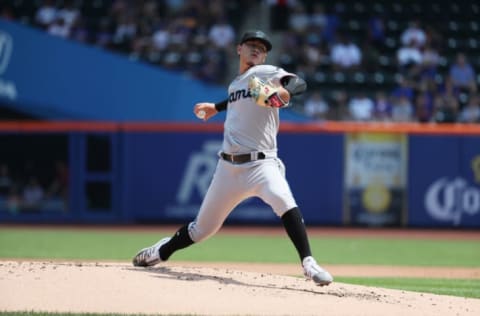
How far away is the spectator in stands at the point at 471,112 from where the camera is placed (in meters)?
17.1

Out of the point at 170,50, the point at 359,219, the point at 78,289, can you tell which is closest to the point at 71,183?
the point at 170,50

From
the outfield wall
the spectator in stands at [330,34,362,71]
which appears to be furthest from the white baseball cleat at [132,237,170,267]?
the spectator in stands at [330,34,362,71]

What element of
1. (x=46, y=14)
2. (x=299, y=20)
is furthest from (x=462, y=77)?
(x=46, y=14)

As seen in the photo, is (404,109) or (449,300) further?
(404,109)

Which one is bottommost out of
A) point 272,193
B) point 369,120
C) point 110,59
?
point 272,193

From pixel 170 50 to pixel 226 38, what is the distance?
115 centimetres

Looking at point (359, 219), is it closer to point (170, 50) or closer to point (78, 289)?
point (170, 50)

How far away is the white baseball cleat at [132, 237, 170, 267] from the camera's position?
24.6ft

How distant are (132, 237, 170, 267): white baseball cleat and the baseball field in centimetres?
9

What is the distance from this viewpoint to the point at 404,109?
17.0 meters

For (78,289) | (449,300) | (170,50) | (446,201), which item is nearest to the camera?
(78,289)

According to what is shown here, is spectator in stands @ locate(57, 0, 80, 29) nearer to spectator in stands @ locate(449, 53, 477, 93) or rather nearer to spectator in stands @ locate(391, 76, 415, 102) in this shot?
spectator in stands @ locate(391, 76, 415, 102)

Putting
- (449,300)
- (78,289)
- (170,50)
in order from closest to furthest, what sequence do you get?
1. (78,289)
2. (449,300)
3. (170,50)

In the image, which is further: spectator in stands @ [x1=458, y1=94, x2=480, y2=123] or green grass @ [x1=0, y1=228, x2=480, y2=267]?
spectator in stands @ [x1=458, y1=94, x2=480, y2=123]
